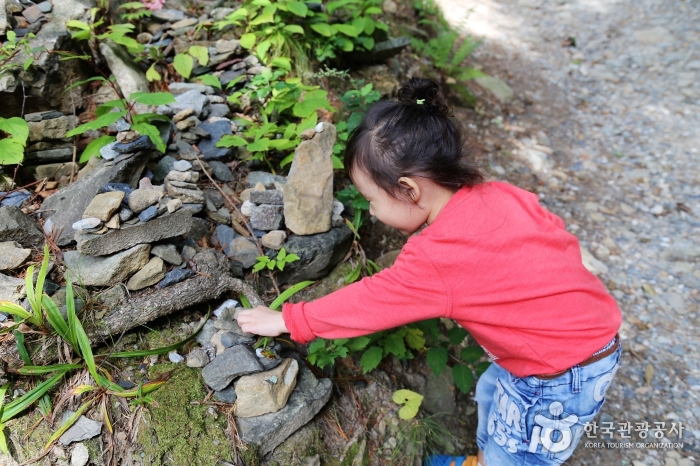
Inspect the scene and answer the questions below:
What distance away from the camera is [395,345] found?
2.74m

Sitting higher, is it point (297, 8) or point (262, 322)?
point (297, 8)

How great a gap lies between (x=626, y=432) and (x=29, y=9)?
5.09 m

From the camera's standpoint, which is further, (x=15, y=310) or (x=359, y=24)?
(x=359, y=24)

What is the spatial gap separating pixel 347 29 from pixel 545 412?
336 centimetres

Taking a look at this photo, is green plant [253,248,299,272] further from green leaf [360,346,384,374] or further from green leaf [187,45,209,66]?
green leaf [187,45,209,66]

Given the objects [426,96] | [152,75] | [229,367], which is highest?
[426,96]

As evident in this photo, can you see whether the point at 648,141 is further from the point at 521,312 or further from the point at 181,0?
the point at 181,0

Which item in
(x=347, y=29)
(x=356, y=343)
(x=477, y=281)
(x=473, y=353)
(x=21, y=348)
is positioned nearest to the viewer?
(x=477, y=281)

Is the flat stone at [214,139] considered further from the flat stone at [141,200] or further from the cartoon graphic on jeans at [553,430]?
the cartoon graphic on jeans at [553,430]

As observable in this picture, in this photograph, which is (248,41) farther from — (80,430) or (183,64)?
(80,430)

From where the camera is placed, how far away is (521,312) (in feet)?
6.53

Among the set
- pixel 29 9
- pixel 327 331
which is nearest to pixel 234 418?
pixel 327 331

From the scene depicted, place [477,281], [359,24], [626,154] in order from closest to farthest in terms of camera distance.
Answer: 1. [477,281]
2. [359,24]
3. [626,154]

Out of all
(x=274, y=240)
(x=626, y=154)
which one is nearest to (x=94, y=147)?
(x=274, y=240)
